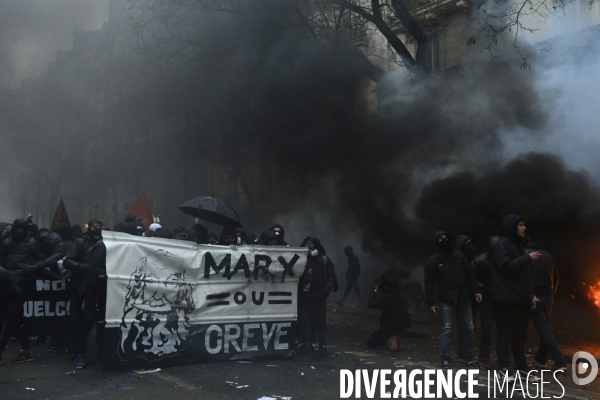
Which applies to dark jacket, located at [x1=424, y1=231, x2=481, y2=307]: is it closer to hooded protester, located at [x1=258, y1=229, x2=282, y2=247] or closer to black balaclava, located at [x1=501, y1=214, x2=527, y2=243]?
black balaclava, located at [x1=501, y1=214, x2=527, y2=243]

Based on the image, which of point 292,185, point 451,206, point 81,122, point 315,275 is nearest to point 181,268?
point 315,275

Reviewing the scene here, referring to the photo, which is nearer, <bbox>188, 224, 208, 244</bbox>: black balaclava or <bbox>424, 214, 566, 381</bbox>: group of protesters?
<bbox>424, 214, 566, 381</bbox>: group of protesters

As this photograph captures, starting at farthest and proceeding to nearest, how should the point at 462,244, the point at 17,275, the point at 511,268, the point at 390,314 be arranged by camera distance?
1. the point at 390,314
2. the point at 462,244
3. the point at 17,275
4. the point at 511,268

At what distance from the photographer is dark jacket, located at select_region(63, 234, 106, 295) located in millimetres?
6188

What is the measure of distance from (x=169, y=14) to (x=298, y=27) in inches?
122

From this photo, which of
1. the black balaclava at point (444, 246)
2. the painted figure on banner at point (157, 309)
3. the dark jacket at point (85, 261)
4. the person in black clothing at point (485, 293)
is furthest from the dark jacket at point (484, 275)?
the dark jacket at point (85, 261)

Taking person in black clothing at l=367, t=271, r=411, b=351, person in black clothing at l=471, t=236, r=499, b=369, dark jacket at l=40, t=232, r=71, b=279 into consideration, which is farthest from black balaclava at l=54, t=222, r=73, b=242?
person in black clothing at l=471, t=236, r=499, b=369

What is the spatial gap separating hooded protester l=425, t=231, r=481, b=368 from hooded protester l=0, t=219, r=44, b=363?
166 inches

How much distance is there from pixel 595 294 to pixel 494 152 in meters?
3.53

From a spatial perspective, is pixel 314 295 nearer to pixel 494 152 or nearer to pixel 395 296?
pixel 395 296

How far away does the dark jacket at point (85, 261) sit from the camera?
619cm

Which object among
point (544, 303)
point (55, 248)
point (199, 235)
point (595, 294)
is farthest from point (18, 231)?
point (595, 294)

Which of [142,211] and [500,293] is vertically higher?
[142,211]

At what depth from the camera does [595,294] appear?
413 inches
